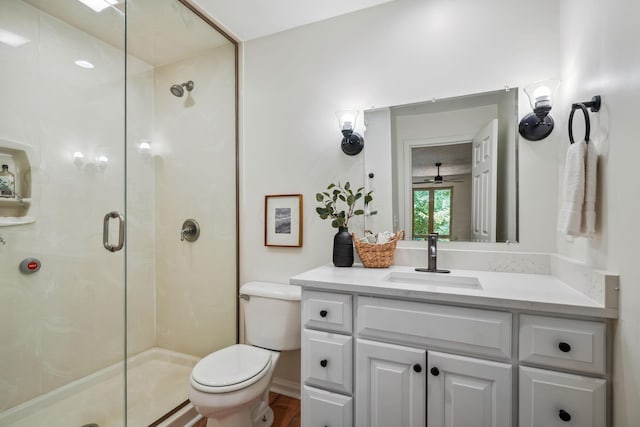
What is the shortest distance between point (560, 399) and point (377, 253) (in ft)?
2.90

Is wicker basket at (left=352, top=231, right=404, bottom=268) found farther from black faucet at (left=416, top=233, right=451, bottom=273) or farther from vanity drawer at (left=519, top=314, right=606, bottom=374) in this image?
vanity drawer at (left=519, top=314, right=606, bottom=374)

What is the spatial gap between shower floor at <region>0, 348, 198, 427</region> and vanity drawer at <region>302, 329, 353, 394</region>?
98 cm

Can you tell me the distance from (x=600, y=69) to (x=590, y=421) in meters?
1.17

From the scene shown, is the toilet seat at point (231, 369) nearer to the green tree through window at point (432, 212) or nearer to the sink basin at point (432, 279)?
the sink basin at point (432, 279)

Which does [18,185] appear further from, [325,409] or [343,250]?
[325,409]

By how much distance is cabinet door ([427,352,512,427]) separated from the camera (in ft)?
3.40

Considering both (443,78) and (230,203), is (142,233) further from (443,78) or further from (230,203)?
(443,78)

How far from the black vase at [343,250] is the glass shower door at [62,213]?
4.31 ft

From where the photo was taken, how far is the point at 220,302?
6.97 feet

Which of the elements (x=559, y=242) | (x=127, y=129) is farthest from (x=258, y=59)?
(x=559, y=242)

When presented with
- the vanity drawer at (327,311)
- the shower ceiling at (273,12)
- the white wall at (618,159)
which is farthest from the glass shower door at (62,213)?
the white wall at (618,159)

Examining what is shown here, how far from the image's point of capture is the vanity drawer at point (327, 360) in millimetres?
1279

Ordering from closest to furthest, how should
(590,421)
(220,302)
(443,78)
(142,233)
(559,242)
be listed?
(590,421) < (559,242) < (443,78) < (142,233) < (220,302)

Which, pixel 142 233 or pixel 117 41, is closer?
pixel 117 41
